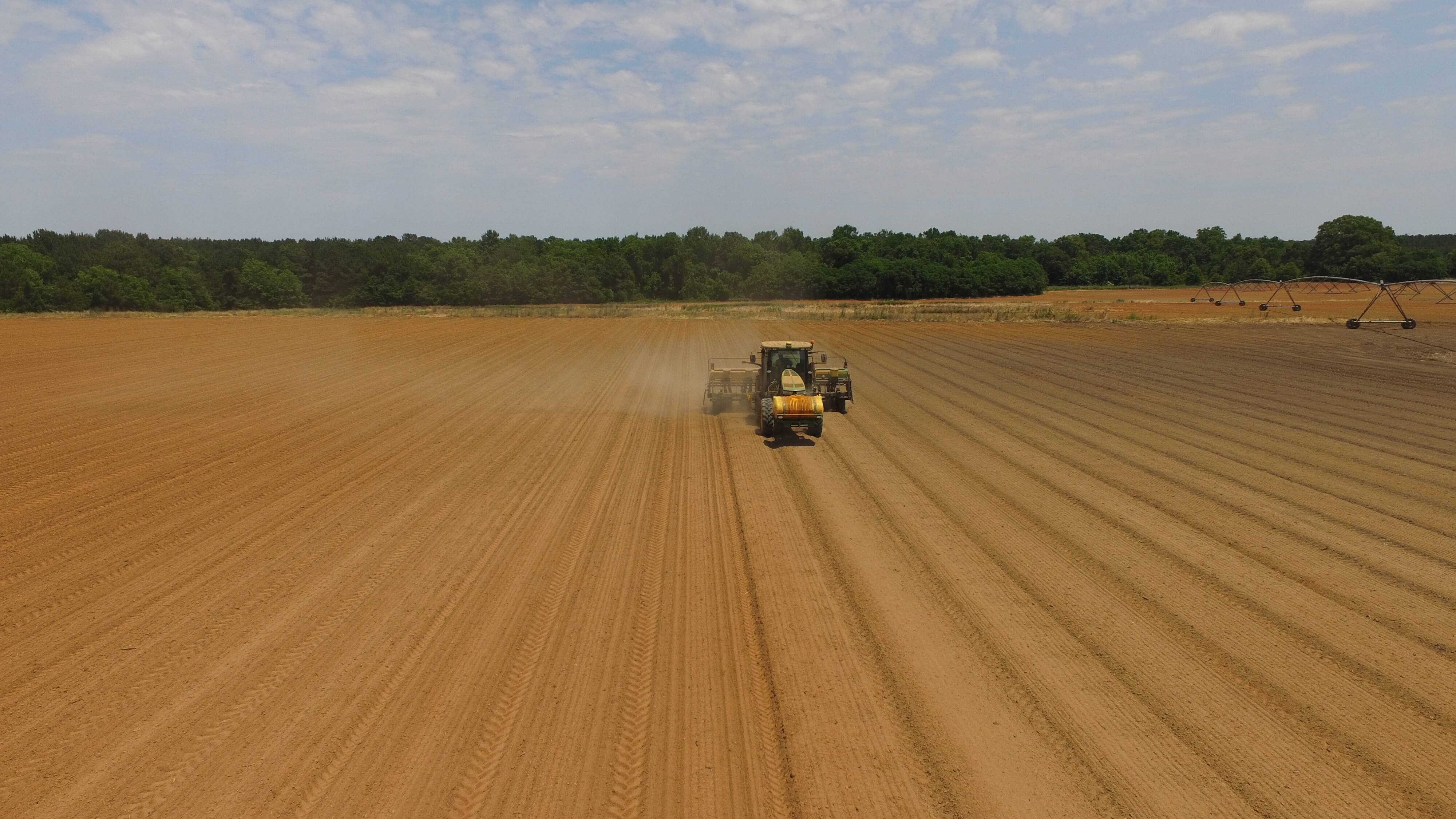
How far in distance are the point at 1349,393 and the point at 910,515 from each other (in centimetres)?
1881

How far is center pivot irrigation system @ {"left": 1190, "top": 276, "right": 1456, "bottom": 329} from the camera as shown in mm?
46281

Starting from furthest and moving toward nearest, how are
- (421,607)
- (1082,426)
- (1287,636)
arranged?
(1082,426), (421,607), (1287,636)

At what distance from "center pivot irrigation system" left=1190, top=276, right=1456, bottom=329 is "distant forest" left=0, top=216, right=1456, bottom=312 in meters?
19.6

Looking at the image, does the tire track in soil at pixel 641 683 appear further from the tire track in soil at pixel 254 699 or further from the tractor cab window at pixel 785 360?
the tractor cab window at pixel 785 360

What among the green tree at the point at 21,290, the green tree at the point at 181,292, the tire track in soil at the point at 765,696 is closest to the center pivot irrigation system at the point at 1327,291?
the tire track in soil at the point at 765,696

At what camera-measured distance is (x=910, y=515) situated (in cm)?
1241

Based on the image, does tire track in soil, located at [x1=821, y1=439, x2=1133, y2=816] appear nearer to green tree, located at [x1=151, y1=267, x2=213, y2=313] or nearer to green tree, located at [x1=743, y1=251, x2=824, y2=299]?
green tree, located at [x1=743, y1=251, x2=824, y2=299]

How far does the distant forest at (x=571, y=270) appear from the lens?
271 feet

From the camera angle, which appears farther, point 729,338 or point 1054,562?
point 729,338

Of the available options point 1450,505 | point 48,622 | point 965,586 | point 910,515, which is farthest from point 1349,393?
point 48,622

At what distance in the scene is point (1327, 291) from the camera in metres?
72.6

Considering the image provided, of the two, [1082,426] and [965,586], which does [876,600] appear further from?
[1082,426]

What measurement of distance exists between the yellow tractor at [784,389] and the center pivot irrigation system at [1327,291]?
3604cm

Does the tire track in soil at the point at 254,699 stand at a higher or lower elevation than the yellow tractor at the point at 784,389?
lower
